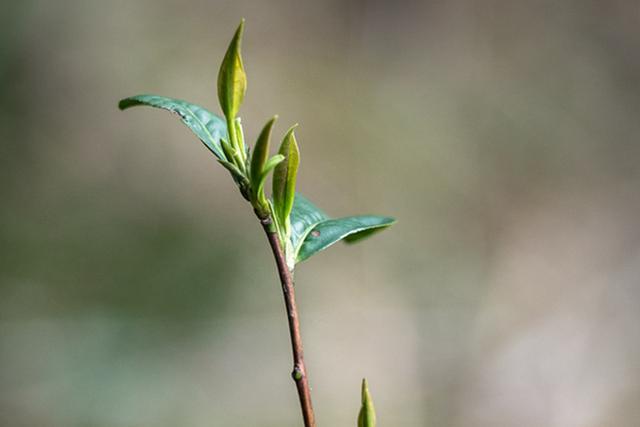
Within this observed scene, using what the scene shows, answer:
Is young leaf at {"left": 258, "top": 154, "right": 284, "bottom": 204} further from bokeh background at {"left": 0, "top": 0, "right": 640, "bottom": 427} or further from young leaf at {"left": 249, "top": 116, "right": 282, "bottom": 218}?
bokeh background at {"left": 0, "top": 0, "right": 640, "bottom": 427}

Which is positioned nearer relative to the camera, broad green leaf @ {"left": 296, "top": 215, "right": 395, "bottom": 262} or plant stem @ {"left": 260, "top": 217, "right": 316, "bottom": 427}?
plant stem @ {"left": 260, "top": 217, "right": 316, "bottom": 427}

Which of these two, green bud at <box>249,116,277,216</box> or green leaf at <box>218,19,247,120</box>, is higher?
green leaf at <box>218,19,247,120</box>

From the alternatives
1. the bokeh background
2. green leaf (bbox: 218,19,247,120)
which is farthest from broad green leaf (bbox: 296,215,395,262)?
the bokeh background

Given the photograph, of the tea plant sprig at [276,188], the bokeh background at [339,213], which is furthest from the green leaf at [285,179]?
the bokeh background at [339,213]

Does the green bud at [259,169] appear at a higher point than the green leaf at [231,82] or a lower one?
lower

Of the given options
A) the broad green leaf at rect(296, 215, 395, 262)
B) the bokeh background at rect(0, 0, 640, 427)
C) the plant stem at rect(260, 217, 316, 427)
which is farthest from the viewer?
the bokeh background at rect(0, 0, 640, 427)

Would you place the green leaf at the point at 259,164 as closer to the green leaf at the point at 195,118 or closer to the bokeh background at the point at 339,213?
the green leaf at the point at 195,118

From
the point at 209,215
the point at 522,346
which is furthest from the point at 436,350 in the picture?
the point at 209,215

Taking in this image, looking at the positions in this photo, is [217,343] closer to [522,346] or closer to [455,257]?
[455,257]
